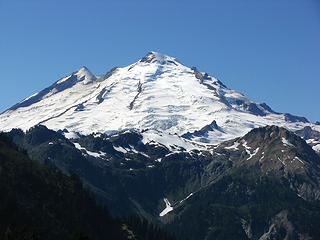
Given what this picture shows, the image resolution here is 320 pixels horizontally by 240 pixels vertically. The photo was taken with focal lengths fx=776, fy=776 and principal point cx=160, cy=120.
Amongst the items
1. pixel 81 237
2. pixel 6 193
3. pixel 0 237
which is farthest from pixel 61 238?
pixel 81 237

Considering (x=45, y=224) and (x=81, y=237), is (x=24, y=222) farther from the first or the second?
(x=81, y=237)

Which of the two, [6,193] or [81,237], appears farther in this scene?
[6,193]

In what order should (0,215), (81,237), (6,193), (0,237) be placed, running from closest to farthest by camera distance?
(81,237), (0,237), (0,215), (6,193)

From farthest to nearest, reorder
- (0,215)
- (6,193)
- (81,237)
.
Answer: (6,193), (0,215), (81,237)

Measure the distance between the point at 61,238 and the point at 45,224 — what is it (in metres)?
6.42

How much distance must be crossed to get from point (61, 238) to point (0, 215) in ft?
55.8

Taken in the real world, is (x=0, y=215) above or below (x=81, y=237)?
above

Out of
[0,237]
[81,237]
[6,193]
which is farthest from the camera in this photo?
[6,193]

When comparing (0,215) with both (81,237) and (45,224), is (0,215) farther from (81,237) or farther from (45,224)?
(81,237)

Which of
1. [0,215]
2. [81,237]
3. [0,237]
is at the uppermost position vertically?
[0,215]

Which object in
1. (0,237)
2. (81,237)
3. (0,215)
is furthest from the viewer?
(0,215)

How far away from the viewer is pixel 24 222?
612 ft

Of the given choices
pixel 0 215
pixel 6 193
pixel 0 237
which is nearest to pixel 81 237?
pixel 0 237

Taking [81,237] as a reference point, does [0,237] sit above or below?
above
